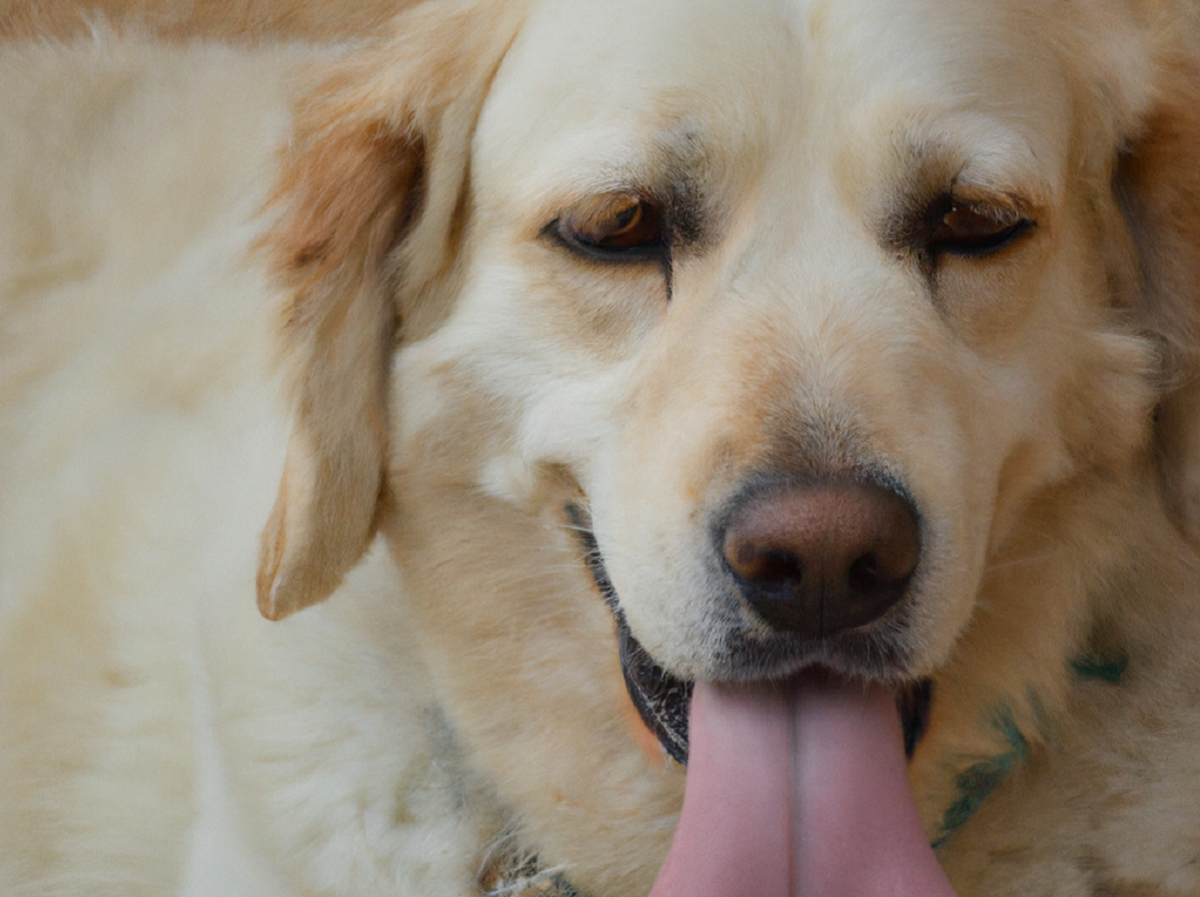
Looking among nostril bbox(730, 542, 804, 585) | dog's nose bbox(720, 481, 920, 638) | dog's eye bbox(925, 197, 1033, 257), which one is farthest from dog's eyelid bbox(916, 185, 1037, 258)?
nostril bbox(730, 542, 804, 585)

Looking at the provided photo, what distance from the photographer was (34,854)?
10.8 ft

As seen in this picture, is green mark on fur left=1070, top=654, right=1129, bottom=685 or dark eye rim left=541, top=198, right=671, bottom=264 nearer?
dark eye rim left=541, top=198, right=671, bottom=264

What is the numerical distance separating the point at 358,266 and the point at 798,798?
1.18 metres

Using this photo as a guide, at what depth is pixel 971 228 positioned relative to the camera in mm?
2117

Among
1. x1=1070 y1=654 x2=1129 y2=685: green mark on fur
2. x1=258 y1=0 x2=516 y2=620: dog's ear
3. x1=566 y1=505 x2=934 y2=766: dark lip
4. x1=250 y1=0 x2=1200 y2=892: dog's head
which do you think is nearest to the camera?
x1=250 y1=0 x2=1200 y2=892: dog's head

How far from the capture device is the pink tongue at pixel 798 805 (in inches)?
77.2

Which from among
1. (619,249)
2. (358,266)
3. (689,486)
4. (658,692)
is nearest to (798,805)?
(658,692)

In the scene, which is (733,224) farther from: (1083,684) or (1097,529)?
(1083,684)

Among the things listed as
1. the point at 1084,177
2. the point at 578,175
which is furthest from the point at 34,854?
the point at 1084,177

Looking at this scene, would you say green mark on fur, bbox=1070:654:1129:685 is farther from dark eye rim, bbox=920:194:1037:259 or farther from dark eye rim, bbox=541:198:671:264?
dark eye rim, bbox=541:198:671:264

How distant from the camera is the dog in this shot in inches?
77.0

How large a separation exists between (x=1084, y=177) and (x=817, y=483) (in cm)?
92

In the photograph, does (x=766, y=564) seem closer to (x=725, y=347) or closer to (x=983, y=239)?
(x=725, y=347)

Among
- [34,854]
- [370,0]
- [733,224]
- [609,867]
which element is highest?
[733,224]
